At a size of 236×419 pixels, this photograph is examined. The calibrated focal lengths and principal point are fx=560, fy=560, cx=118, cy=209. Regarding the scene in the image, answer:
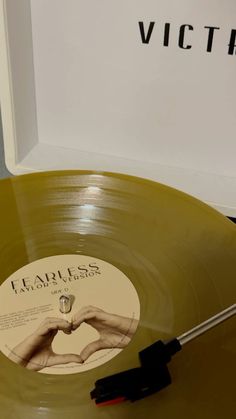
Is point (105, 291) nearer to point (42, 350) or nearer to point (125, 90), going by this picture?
point (42, 350)

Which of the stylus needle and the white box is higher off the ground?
the white box

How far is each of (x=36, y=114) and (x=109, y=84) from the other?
11 cm

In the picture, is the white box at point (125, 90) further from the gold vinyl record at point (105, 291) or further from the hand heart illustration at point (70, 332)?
the hand heart illustration at point (70, 332)

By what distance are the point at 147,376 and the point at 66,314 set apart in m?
0.10

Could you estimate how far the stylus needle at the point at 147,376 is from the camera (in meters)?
0.42

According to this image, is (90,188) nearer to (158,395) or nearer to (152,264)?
(152,264)

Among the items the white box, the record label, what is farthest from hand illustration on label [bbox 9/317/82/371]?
the white box

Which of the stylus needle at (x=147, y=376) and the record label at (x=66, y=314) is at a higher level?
the stylus needle at (x=147, y=376)

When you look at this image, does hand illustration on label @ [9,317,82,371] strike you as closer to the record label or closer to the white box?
the record label

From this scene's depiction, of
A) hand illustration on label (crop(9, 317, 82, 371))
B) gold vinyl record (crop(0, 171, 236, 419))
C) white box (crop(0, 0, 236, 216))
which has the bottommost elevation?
hand illustration on label (crop(9, 317, 82, 371))

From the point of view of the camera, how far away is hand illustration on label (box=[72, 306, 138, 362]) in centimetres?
47

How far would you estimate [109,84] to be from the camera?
26.2 inches

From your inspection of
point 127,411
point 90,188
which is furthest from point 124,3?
point 127,411

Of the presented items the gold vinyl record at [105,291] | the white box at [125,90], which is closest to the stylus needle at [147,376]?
the gold vinyl record at [105,291]
